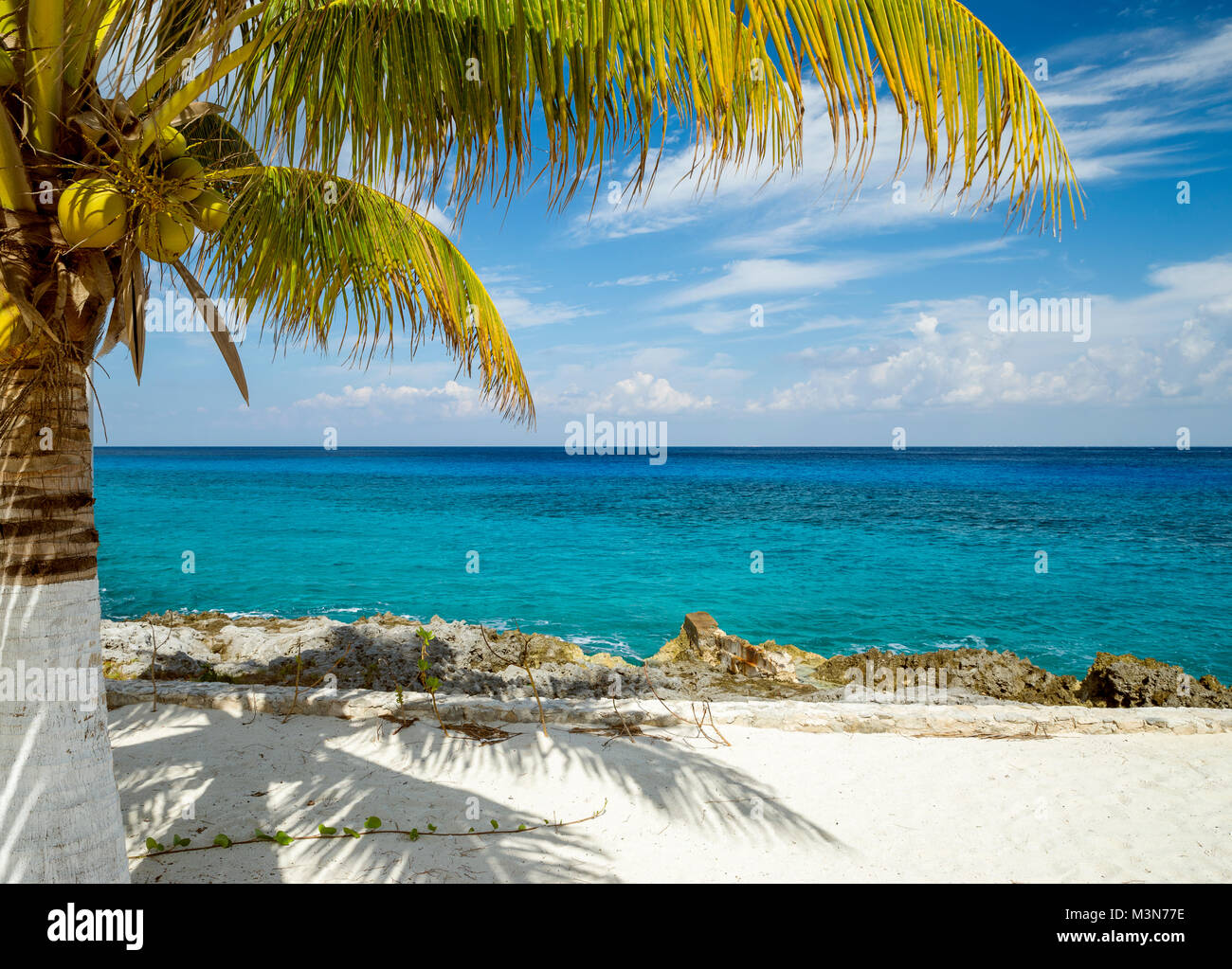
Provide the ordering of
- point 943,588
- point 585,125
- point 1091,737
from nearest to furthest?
point 585,125 < point 1091,737 < point 943,588

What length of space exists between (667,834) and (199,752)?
10.7ft

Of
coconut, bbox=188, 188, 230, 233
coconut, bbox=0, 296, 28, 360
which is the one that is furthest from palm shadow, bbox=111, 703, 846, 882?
coconut, bbox=188, 188, 230, 233

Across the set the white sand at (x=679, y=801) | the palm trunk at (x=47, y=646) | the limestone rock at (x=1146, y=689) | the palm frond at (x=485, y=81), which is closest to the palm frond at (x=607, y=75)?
the palm frond at (x=485, y=81)

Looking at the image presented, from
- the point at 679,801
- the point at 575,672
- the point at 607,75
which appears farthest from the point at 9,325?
the point at 575,672

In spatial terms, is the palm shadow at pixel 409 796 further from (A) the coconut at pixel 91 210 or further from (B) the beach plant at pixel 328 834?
(A) the coconut at pixel 91 210

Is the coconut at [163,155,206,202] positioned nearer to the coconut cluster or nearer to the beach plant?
the coconut cluster

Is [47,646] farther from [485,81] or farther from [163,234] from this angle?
[485,81]

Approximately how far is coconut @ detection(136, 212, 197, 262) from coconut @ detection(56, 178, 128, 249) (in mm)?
94

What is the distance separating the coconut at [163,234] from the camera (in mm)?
2410

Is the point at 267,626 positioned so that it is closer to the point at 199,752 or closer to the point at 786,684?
the point at 199,752

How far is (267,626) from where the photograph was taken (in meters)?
9.79

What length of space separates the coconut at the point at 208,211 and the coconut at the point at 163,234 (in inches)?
1.8

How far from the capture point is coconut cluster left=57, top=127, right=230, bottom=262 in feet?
7.39
